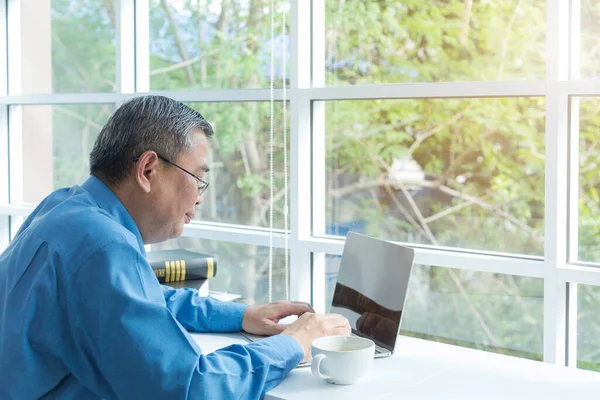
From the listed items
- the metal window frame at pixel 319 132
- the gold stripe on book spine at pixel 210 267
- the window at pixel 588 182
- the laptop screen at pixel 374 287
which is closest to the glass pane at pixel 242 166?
the metal window frame at pixel 319 132

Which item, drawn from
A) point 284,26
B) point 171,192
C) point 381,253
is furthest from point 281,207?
point 171,192

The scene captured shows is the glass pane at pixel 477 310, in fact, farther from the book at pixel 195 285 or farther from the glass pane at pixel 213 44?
the glass pane at pixel 213 44

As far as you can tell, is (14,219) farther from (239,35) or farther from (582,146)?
(582,146)

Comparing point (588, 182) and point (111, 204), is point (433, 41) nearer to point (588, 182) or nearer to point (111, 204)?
point (588, 182)

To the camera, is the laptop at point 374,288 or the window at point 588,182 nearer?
the laptop at point 374,288

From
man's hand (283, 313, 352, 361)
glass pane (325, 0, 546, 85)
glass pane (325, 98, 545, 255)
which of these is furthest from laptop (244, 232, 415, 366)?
glass pane (325, 0, 546, 85)

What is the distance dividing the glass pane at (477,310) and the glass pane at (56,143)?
1604 millimetres

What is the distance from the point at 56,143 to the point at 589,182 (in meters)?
2.38

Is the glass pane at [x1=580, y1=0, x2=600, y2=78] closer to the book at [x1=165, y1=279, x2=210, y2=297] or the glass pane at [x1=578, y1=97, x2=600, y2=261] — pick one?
the glass pane at [x1=578, y1=97, x2=600, y2=261]

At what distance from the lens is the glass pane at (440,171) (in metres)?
2.22

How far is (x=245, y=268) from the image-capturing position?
2922 millimetres

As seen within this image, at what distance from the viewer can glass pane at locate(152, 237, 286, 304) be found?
2807mm

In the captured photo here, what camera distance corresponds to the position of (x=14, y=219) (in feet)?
11.7

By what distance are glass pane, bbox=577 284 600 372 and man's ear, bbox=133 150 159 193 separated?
122cm
